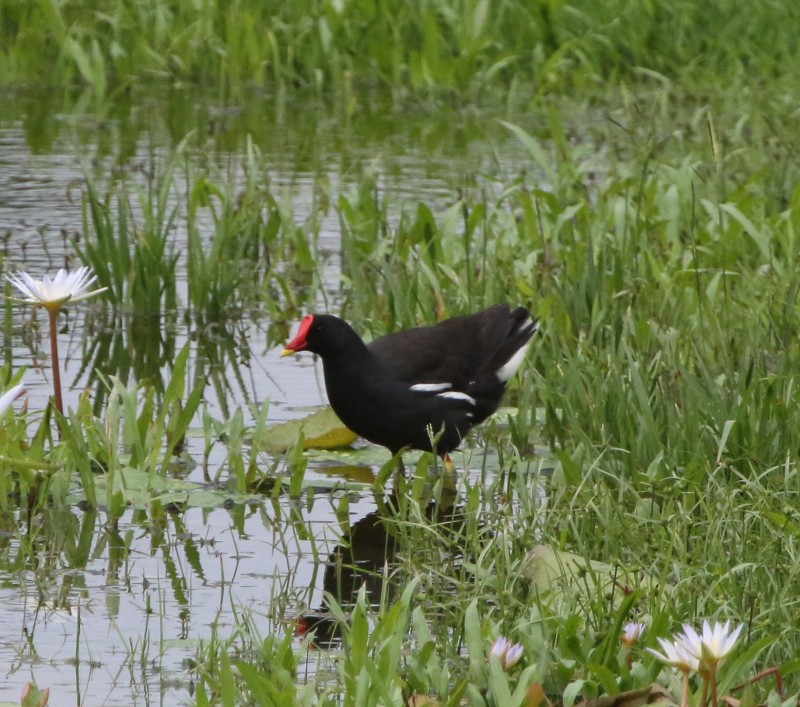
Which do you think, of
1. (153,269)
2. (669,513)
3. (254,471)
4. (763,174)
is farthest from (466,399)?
(763,174)

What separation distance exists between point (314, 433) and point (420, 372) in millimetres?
421

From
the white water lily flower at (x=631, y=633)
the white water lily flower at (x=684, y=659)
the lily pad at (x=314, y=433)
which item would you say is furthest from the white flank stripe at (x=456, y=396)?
the white water lily flower at (x=684, y=659)

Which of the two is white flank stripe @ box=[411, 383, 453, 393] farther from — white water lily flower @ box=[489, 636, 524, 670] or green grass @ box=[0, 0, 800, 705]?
white water lily flower @ box=[489, 636, 524, 670]

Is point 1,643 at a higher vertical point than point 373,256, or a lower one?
lower

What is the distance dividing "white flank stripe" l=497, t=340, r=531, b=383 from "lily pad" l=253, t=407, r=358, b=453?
55 cm

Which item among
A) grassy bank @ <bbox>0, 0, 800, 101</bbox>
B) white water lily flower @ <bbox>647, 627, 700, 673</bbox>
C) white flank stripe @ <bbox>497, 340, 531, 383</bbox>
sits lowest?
white flank stripe @ <bbox>497, 340, 531, 383</bbox>

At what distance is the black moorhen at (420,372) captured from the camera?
17.8ft

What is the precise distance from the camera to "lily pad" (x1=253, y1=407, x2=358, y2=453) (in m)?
5.46

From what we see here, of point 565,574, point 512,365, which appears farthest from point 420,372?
point 565,574

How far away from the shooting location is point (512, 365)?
5664mm

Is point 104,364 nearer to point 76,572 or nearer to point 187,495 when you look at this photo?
point 187,495

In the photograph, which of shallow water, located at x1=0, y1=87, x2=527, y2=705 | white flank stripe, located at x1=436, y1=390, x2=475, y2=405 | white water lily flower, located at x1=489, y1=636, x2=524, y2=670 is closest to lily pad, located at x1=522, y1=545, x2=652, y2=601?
white water lily flower, located at x1=489, y1=636, x2=524, y2=670

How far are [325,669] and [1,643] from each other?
86 centimetres

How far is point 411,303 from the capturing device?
6.51 metres
